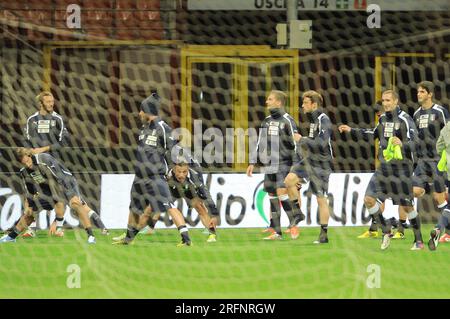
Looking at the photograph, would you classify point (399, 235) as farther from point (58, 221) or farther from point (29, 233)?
point (29, 233)

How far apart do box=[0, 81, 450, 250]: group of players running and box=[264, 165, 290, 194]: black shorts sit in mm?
12

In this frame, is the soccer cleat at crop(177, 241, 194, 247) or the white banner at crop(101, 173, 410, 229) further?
the white banner at crop(101, 173, 410, 229)

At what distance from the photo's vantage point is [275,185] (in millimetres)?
13984

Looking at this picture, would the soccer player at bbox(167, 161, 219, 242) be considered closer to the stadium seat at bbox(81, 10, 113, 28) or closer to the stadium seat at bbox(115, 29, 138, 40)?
the stadium seat at bbox(115, 29, 138, 40)

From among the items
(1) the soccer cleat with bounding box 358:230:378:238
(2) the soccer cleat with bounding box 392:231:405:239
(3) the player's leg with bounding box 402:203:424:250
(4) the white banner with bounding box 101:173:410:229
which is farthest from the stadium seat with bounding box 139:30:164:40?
(3) the player's leg with bounding box 402:203:424:250

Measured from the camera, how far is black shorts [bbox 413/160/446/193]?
1390 centimetres

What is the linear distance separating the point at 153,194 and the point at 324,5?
9.29m

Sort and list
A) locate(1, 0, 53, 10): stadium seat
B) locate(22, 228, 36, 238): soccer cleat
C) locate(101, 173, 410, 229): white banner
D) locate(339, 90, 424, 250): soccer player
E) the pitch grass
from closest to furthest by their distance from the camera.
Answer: the pitch grass < locate(339, 90, 424, 250): soccer player < locate(22, 228, 36, 238): soccer cleat < locate(101, 173, 410, 229): white banner < locate(1, 0, 53, 10): stadium seat

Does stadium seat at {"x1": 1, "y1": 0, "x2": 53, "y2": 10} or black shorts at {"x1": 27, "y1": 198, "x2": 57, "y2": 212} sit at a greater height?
stadium seat at {"x1": 1, "y1": 0, "x2": 53, "y2": 10}

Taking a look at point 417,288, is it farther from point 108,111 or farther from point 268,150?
point 108,111

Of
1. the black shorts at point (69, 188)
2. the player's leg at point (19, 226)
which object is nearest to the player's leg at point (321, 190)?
the black shorts at point (69, 188)

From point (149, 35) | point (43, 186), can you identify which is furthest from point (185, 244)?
point (149, 35)

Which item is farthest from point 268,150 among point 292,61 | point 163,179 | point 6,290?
point 292,61

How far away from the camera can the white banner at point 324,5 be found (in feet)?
68.9
